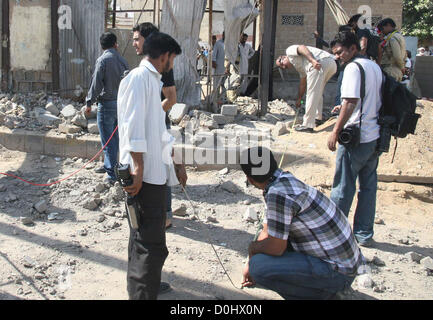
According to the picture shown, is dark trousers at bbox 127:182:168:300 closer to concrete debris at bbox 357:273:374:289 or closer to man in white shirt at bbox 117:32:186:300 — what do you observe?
man in white shirt at bbox 117:32:186:300

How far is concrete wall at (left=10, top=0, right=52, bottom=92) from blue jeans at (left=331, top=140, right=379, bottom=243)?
6.74m

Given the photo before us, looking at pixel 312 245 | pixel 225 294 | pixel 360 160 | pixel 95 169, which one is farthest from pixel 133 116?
pixel 95 169

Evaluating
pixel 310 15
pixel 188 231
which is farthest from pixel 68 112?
pixel 310 15

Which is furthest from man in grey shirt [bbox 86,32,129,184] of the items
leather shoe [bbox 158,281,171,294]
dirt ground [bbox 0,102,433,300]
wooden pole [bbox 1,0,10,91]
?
wooden pole [bbox 1,0,10,91]

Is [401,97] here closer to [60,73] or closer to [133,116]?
[133,116]

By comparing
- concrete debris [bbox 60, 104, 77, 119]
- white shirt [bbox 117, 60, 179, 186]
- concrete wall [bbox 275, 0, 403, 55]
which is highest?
concrete wall [bbox 275, 0, 403, 55]

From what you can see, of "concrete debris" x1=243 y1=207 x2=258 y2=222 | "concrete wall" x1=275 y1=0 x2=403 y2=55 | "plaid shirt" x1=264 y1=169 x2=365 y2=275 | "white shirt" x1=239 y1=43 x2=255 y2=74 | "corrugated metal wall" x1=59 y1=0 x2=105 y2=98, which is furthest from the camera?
"concrete wall" x1=275 y1=0 x2=403 y2=55

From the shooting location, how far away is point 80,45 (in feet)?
28.8

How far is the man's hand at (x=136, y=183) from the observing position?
8.80 feet

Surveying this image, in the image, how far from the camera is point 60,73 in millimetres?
8891

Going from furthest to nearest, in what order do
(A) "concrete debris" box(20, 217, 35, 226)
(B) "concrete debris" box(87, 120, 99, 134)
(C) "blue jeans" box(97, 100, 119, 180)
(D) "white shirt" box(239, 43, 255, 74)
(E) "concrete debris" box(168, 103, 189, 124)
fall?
1. (D) "white shirt" box(239, 43, 255, 74)
2. (E) "concrete debris" box(168, 103, 189, 124)
3. (B) "concrete debris" box(87, 120, 99, 134)
4. (C) "blue jeans" box(97, 100, 119, 180)
5. (A) "concrete debris" box(20, 217, 35, 226)

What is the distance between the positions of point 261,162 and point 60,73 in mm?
7261

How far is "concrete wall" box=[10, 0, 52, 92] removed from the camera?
8.60 meters

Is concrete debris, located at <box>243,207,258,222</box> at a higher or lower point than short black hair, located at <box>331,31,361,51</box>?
lower
